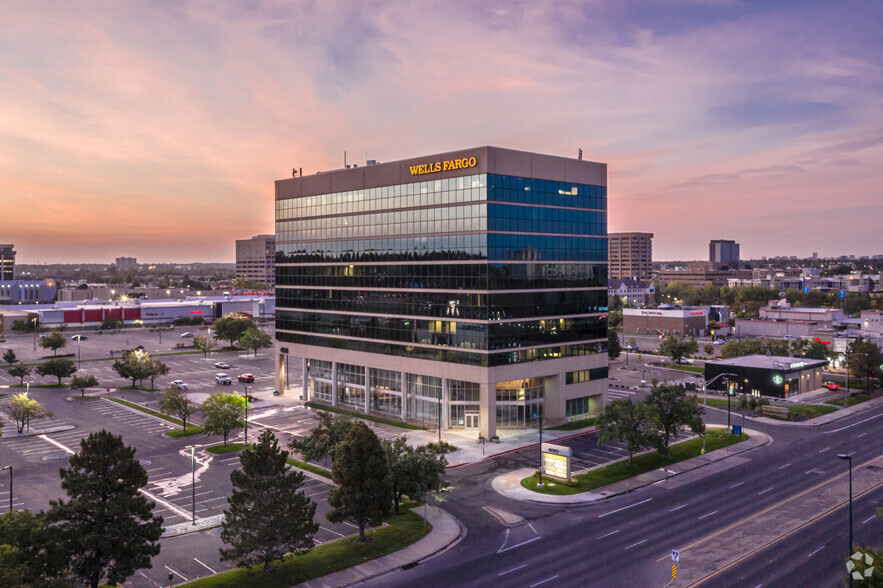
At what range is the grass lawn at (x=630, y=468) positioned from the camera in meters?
55.0

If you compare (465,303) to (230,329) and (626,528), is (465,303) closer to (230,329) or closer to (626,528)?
(626,528)

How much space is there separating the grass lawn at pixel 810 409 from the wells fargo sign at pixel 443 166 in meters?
57.2

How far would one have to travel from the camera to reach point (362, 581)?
37594 mm

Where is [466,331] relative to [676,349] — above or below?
above

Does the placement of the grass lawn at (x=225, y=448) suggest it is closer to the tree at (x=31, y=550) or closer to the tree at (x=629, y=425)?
the tree at (x=31, y=550)

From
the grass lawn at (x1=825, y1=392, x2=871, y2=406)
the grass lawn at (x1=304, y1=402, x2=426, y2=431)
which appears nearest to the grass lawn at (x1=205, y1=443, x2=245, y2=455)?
the grass lawn at (x1=304, y1=402, x2=426, y2=431)

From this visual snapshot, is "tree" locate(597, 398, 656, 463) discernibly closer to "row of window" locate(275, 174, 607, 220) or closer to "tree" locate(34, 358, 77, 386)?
"row of window" locate(275, 174, 607, 220)

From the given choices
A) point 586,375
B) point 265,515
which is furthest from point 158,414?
point 586,375

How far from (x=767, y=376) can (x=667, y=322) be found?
282ft

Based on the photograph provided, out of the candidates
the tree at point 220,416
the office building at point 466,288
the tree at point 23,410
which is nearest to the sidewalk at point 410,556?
the office building at point 466,288

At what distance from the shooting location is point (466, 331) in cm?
7412

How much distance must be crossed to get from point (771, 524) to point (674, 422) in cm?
1693

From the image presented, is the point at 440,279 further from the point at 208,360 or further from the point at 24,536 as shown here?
the point at 208,360

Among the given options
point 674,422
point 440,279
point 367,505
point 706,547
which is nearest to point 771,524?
point 706,547
